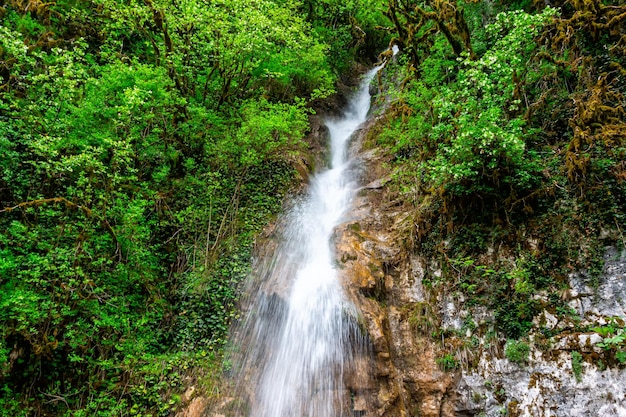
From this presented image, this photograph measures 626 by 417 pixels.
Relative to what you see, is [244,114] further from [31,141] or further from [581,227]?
[581,227]

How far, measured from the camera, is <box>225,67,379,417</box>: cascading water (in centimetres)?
526

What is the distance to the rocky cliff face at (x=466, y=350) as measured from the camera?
4.13m

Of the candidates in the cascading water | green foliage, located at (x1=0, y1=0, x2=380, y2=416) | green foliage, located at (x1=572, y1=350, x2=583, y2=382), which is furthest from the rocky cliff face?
green foliage, located at (x1=0, y1=0, x2=380, y2=416)

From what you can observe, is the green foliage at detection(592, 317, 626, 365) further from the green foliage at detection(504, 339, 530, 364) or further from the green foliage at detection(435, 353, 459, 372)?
the green foliage at detection(435, 353, 459, 372)

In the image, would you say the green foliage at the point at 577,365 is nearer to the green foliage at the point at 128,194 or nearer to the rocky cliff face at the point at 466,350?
the rocky cliff face at the point at 466,350

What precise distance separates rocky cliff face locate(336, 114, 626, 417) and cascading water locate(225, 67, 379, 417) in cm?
36

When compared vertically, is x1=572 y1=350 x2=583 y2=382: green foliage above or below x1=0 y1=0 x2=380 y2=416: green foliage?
below

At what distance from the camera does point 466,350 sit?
5094 millimetres

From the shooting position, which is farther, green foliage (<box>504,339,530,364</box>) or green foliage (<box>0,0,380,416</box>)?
green foliage (<box>0,0,380,416</box>)

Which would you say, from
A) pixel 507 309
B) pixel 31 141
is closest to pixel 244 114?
pixel 31 141

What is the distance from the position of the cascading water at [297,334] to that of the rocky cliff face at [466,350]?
1.18ft

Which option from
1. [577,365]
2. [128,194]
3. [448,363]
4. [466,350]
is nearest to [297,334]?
[448,363]

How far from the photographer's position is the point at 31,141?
511 centimetres

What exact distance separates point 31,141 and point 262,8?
6.34m
